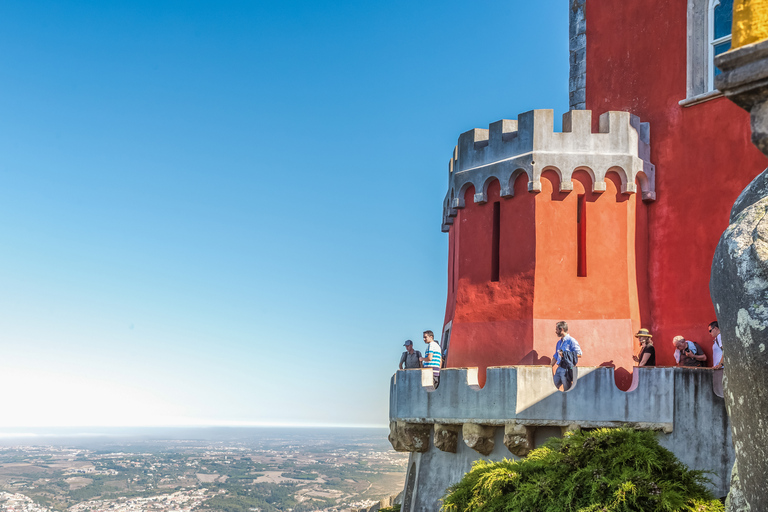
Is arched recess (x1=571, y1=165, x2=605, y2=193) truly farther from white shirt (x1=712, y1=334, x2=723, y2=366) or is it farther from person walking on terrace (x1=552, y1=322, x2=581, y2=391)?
white shirt (x1=712, y1=334, x2=723, y2=366)

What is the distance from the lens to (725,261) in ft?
22.0

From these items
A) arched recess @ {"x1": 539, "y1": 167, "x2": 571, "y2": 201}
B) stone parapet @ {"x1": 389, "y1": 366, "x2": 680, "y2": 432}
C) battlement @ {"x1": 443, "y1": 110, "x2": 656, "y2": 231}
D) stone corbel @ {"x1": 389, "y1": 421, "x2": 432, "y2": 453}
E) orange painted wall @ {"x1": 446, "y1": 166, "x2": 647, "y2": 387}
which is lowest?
stone corbel @ {"x1": 389, "y1": 421, "x2": 432, "y2": 453}

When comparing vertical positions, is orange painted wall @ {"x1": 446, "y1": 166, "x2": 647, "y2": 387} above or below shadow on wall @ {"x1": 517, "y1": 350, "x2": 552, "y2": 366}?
above

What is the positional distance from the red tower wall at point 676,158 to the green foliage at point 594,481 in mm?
5881

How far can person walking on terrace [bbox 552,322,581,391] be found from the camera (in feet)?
45.8

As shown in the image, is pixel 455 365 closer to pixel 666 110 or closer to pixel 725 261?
pixel 666 110

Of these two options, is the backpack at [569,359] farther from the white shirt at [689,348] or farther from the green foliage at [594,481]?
the green foliage at [594,481]

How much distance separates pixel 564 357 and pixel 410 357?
165 inches

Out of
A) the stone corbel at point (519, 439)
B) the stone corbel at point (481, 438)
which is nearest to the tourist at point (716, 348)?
the stone corbel at point (519, 439)

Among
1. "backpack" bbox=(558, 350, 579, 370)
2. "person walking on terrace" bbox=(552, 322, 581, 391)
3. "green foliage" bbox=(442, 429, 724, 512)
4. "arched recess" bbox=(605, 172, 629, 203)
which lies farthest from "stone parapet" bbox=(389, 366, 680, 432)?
"arched recess" bbox=(605, 172, 629, 203)

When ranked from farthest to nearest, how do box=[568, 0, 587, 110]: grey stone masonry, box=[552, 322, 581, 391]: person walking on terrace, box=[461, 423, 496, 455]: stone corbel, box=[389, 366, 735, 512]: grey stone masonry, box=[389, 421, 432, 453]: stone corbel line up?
box=[568, 0, 587, 110]: grey stone masonry
box=[389, 421, 432, 453]: stone corbel
box=[461, 423, 496, 455]: stone corbel
box=[552, 322, 581, 391]: person walking on terrace
box=[389, 366, 735, 512]: grey stone masonry

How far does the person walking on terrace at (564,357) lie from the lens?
1395 centimetres

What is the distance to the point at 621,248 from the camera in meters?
16.2

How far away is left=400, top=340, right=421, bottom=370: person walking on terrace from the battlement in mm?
3933
